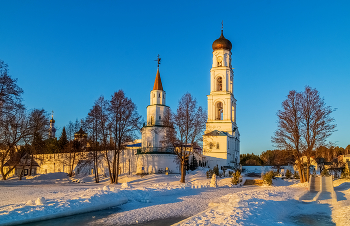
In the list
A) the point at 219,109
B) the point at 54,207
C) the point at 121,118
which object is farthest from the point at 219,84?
the point at 54,207

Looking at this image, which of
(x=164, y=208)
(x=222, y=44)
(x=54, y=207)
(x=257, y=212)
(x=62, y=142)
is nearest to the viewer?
(x=257, y=212)

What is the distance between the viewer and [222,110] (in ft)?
172

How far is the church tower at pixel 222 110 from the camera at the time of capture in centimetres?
4847

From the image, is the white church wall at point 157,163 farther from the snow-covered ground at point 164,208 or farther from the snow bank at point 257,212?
the snow bank at point 257,212

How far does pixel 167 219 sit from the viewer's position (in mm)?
12555

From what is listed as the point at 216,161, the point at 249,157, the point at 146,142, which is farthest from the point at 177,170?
the point at 249,157

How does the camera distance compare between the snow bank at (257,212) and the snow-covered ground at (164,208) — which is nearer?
the snow bank at (257,212)

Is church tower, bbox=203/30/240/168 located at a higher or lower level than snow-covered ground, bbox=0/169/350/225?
higher

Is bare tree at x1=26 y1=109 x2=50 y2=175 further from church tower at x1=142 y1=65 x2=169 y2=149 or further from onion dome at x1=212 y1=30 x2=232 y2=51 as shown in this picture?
onion dome at x1=212 y1=30 x2=232 y2=51

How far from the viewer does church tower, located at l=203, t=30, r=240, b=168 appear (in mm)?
48469

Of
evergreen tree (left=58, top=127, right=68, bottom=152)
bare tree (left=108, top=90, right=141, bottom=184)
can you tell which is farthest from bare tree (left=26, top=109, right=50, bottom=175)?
evergreen tree (left=58, top=127, right=68, bottom=152)

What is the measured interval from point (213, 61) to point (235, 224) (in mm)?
43977

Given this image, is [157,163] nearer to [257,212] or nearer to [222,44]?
[222,44]

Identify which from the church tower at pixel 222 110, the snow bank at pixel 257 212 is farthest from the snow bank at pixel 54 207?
the church tower at pixel 222 110
